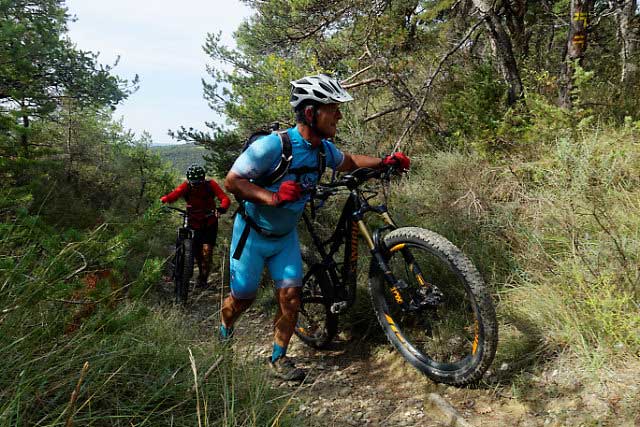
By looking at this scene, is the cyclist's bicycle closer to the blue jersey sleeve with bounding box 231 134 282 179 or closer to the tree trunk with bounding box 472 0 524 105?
the blue jersey sleeve with bounding box 231 134 282 179

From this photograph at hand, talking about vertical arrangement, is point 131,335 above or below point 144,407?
above

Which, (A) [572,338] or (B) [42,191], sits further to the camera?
(B) [42,191]

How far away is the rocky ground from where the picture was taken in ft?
7.45

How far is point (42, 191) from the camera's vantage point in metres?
10.5

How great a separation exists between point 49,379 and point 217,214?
4866 millimetres

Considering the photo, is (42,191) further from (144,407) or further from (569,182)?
(569,182)

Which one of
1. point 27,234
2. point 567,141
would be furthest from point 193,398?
point 567,141

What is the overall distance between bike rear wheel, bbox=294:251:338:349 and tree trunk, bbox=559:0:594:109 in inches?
167

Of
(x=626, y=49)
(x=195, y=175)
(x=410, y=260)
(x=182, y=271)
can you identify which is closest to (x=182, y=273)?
(x=182, y=271)

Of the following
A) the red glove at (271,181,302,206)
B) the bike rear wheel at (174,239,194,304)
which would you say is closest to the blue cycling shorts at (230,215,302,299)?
the red glove at (271,181,302,206)

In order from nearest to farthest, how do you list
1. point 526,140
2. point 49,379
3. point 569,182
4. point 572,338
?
1. point 49,379
2. point 572,338
3. point 569,182
4. point 526,140

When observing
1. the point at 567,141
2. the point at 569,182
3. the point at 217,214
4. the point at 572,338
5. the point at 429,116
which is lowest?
the point at 572,338

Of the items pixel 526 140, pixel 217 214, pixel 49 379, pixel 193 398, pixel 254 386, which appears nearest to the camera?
pixel 49 379

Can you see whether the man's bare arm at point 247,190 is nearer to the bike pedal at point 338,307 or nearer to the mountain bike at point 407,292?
the mountain bike at point 407,292
